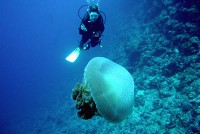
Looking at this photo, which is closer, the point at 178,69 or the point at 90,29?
the point at 90,29

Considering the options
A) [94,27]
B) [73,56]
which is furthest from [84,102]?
[94,27]

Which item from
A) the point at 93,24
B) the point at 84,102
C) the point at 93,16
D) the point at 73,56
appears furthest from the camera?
the point at 73,56

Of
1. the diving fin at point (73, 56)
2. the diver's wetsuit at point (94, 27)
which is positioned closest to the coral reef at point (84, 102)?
the diving fin at point (73, 56)

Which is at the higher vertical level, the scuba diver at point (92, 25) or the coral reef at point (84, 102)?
the scuba diver at point (92, 25)

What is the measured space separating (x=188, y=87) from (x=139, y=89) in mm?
2963

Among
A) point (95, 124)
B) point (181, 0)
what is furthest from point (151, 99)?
point (181, 0)

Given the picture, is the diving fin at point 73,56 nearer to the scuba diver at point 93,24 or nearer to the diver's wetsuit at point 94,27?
the scuba diver at point 93,24

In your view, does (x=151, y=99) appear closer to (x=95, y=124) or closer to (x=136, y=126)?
(x=136, y=126)

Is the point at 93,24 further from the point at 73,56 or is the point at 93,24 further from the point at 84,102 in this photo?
the point at 84,102

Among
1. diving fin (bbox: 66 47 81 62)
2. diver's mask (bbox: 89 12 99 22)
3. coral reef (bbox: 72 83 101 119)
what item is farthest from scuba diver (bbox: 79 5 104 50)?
coral reef (bbox: 72 83 101 119)

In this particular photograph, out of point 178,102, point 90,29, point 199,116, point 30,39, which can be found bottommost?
point 199,116

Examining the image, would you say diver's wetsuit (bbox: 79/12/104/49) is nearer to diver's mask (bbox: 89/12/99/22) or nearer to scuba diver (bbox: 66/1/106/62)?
scuba diver (bbox: 66/1/106/62)

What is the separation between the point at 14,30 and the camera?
14188cm

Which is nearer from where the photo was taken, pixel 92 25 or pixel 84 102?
pixel 84 102
